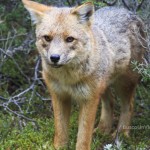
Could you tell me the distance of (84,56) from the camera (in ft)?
17.4

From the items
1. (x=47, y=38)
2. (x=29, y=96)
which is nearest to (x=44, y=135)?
(x=29, y=96)

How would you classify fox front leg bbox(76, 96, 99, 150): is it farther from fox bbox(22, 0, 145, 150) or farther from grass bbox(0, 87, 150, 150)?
grass bbox(0, 87, 150, 150)

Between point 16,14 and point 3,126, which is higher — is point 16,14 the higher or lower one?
the higher one

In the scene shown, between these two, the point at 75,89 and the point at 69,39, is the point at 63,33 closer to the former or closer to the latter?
the point at 69,39

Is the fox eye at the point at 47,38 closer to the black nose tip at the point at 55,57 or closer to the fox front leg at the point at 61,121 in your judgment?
the black nose tip at the point at 55,57

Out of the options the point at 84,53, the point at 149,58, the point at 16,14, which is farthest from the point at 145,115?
the point at 16,14

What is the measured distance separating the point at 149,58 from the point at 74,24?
4.85 feet

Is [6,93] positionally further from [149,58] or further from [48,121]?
[149,58]

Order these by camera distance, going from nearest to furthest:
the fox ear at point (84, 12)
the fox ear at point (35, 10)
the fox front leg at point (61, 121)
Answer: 1. the fox ear at point (84, 12)
2. the fox ear at point (35, 10)
3. the fox front leg at point (61, 121)

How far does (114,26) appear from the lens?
6383 mm

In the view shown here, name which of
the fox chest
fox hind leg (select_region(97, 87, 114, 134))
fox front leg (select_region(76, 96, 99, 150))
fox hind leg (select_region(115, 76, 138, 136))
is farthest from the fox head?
fox hind leg (select_region(97, 87, 114, 134))

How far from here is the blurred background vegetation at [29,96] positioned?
6179 mm

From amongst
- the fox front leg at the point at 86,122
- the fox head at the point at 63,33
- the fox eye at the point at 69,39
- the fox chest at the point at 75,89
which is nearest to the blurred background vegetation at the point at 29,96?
the fox front leg at the point at 86,122

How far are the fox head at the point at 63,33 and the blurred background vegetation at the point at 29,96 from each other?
847mm
